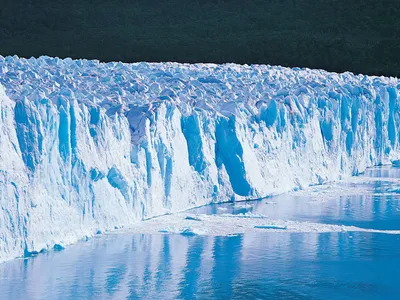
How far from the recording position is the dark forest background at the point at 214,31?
28922 millimetres

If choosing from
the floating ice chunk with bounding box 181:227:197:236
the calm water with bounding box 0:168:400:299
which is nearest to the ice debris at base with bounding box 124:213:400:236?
the floating ice chunk with bounding box 181:227:197:236

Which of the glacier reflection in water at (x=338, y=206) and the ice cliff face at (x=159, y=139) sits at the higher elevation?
the ice cliff face at (x=159, y=139)

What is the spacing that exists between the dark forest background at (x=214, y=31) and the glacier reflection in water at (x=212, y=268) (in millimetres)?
18810

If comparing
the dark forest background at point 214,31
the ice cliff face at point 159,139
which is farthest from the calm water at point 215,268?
the dark forest background at point 214,31

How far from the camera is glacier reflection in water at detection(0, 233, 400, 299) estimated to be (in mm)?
7867

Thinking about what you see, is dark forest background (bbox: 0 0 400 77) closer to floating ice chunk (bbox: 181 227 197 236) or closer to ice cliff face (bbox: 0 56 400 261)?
ice cliff face (bbox: 0 56 400 261)

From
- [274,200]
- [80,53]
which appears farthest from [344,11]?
[274,200]

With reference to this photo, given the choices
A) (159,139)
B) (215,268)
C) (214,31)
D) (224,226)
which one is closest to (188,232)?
(224,226)

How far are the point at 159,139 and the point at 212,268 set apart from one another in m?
Answer: 2.41

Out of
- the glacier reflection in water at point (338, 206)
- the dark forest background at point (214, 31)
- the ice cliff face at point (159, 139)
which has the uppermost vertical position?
the dark forest background at point (214, 31)

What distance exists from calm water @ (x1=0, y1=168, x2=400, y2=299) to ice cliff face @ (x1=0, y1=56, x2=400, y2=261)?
0.32 m

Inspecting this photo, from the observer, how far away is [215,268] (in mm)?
8734

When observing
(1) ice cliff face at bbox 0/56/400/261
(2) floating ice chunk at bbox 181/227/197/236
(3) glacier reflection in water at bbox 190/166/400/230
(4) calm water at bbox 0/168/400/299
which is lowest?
(4) calm water at bbox 0/168/400/299

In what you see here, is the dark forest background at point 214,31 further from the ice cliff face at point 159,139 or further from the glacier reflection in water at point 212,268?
the glacier reflection in water at point 212,268
